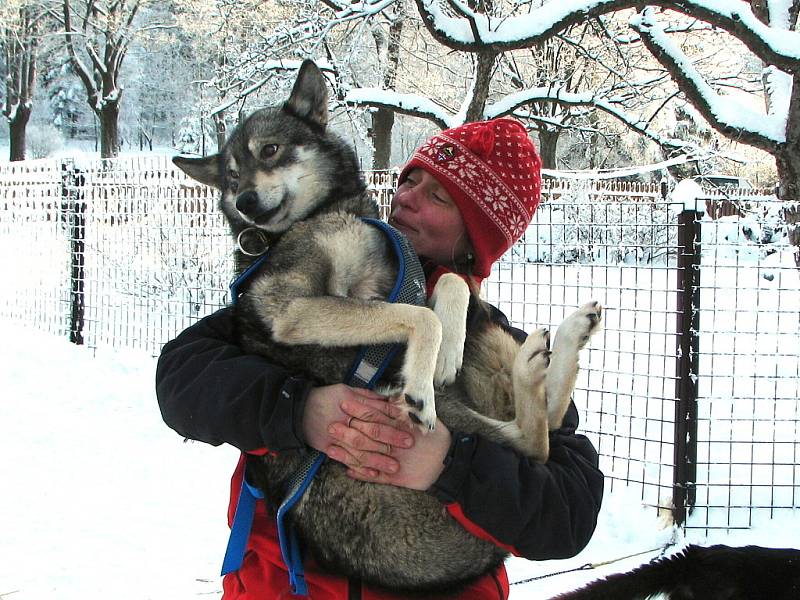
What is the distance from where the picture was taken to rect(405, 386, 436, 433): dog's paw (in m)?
1.77

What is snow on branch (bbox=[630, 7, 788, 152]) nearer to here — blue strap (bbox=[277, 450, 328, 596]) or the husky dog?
the husky dog

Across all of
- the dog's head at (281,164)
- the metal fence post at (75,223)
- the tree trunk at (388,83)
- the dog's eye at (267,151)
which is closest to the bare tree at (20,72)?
the tree trunk at (388,83)

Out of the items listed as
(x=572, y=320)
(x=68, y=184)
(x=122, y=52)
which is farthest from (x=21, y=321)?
(x=122, y=52)

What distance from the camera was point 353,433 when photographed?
1.70 metres

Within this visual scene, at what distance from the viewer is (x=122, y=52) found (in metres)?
26.8

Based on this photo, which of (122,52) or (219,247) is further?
(122,52)

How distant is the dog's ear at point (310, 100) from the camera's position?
249 centimetres

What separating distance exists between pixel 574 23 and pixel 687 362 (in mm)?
3722

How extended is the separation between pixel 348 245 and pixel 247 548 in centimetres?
87

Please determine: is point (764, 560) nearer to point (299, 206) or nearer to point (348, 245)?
point (348, 245)

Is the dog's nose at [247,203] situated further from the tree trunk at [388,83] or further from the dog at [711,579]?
the tree trunk at [388,83]

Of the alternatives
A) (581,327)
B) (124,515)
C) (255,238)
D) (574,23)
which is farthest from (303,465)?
(574,23)

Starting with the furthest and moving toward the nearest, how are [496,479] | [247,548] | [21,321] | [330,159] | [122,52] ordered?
[122,52] < [21,321] < [330,159] < [247,548] < [496,479]

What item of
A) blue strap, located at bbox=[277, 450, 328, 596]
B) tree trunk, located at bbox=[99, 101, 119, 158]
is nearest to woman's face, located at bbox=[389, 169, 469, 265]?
blue strap, located at bbox=[277, 450, 328, 596]
